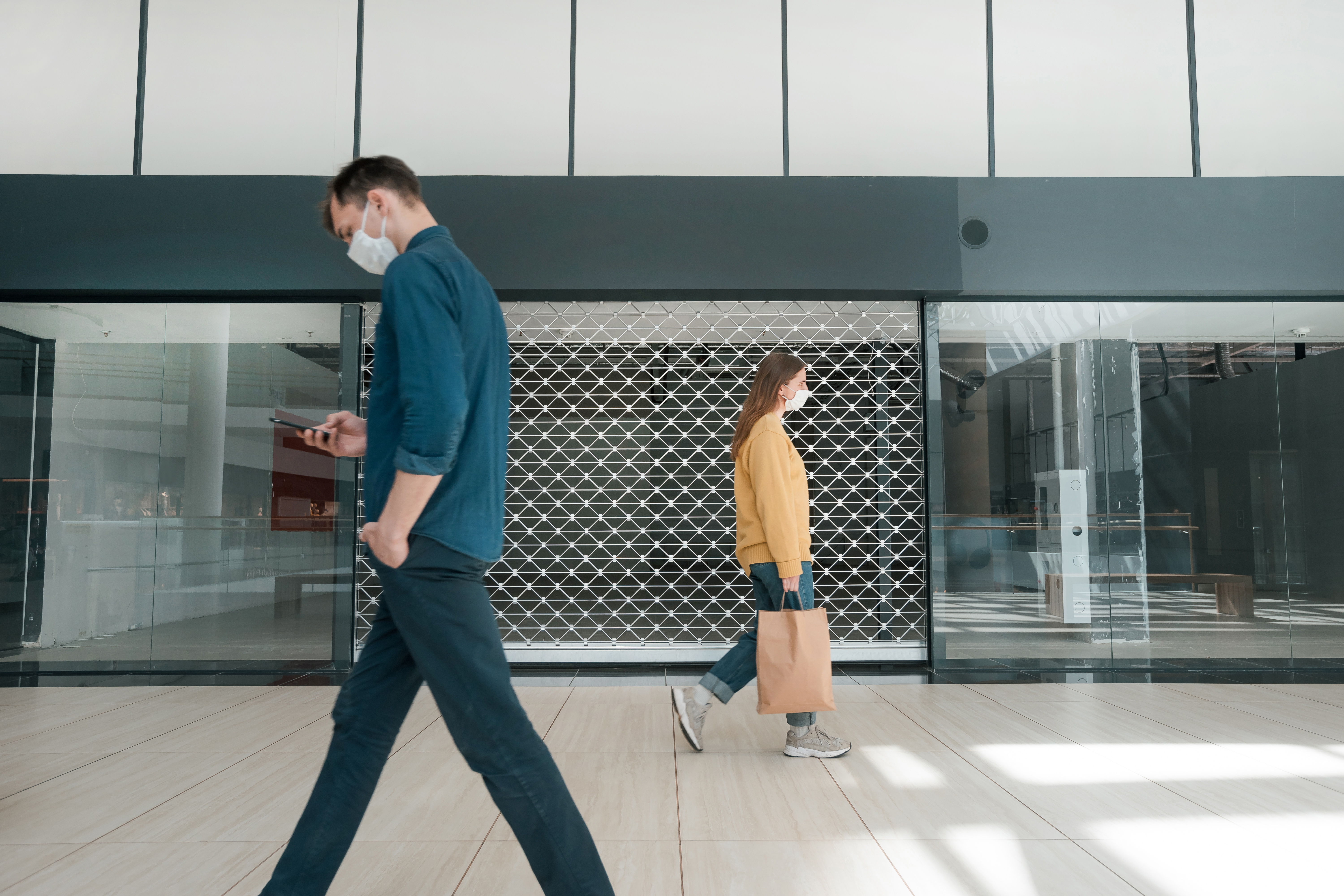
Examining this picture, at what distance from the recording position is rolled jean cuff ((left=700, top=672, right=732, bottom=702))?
9.23ft

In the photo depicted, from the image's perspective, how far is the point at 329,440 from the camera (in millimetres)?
1642

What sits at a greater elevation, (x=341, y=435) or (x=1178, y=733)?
(x=341, y=435)

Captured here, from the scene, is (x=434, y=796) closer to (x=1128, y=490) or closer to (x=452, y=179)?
(x=452, y=179)

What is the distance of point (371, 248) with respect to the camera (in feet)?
5.14

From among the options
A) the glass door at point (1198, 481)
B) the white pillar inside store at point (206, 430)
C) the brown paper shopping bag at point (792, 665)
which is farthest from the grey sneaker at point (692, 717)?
the white pillar inside store at point (206, 430)

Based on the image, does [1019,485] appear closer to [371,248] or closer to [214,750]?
[371,248]

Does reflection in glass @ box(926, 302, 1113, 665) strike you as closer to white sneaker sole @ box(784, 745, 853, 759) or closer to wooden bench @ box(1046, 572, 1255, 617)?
wooden bench @ box(1046, 572, 1255, 617)

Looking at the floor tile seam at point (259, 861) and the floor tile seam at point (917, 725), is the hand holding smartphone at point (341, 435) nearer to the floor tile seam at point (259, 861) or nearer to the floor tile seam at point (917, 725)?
the floor tile seam at point (259, 861)

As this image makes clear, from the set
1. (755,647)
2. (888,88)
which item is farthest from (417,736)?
(888,88)

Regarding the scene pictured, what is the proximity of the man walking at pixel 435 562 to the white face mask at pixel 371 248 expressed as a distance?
0.01 meters

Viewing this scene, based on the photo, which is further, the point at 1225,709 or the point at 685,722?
the point at 1225,709

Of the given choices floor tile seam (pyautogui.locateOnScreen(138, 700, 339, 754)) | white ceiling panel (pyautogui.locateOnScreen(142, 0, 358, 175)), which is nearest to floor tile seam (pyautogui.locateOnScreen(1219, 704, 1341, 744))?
floor tile seam (pyautogui.locateOnScreen(138, 700, 339, 754))

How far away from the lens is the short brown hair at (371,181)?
1.52m

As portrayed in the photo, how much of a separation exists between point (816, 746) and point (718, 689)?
1.24 ft
